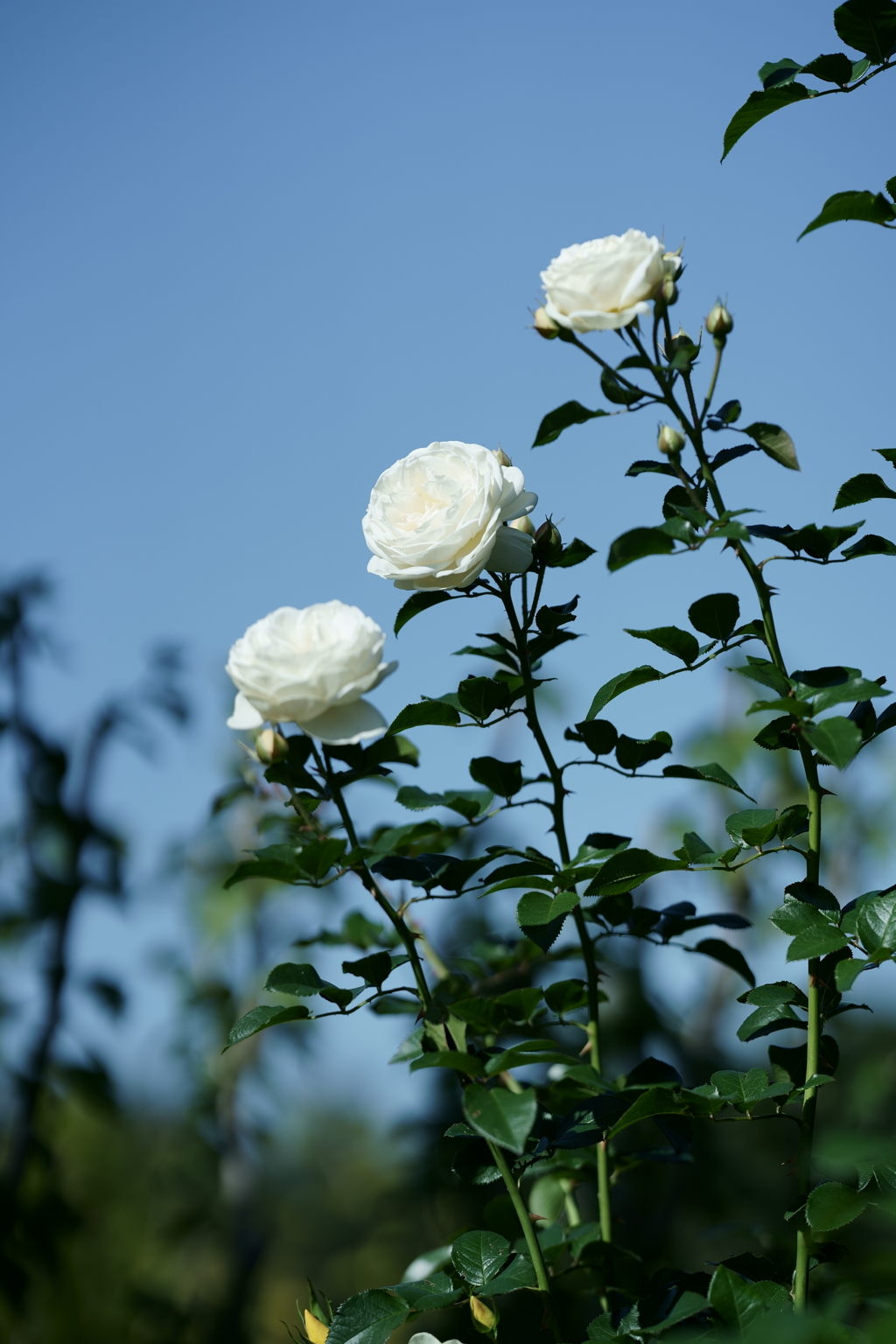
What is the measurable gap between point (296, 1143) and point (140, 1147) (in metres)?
8.44

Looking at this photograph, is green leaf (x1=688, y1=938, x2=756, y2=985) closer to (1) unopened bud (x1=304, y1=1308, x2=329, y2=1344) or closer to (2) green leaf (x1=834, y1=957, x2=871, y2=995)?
(2) green leaf (x1=834, y1=957, x2=871, y2=995)

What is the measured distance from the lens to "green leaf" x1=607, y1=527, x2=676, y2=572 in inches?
23.0

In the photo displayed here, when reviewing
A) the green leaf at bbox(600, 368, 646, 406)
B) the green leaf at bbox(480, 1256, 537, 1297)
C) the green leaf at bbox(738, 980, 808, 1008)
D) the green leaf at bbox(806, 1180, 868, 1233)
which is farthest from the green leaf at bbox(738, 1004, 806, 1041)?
the green leaf at bbox(600, 368, 646, 406)

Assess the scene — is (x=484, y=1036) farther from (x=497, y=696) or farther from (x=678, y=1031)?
(x=678, y=1031)

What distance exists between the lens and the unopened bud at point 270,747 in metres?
0.69

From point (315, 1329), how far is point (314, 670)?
463mm

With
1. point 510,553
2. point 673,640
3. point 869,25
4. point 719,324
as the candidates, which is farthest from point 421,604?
point 869,25

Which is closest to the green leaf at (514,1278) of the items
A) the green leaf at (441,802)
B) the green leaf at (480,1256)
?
the green leaf at (480,1256)

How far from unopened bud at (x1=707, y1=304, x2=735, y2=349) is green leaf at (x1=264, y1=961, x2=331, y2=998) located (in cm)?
53

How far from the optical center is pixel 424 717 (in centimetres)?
73

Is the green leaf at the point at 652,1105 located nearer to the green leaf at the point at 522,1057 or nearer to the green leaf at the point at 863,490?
the green leaf at the point at 522,1057

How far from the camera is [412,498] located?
73 centimetres

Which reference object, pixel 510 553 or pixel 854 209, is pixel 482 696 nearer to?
pixel 510 553

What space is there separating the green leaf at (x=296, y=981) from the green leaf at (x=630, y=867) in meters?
0.20
